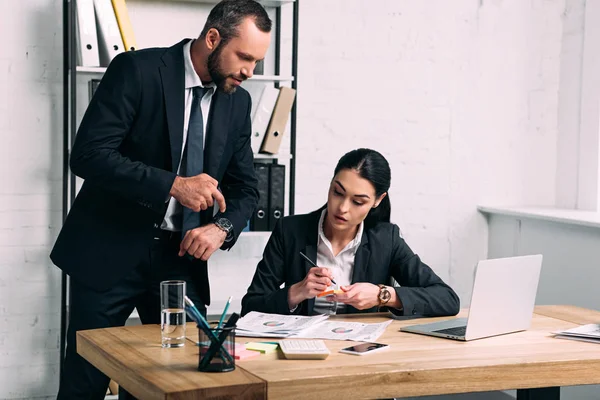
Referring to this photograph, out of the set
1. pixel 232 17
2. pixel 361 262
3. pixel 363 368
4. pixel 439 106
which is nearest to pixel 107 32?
pixel 232 17

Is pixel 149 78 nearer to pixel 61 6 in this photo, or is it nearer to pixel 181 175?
pixel 181 175

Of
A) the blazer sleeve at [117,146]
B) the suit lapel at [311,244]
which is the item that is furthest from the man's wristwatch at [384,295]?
the blazer sleeve at [117,146]

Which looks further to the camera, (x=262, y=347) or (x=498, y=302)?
(x=498, y=302)

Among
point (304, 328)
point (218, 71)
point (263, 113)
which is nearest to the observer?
point (304, 328)

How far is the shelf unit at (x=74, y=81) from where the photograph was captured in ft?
10.6

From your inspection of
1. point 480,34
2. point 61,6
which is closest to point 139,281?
point 61,6

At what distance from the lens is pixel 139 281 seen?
246 centimetres

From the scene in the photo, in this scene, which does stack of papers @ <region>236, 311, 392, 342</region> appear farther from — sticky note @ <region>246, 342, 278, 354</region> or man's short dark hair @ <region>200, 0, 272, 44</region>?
man's short dark hair @ <region>200, 0, 272, 44</region>

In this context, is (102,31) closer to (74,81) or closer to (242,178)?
(74,81)

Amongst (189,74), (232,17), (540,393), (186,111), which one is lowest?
(540,393)

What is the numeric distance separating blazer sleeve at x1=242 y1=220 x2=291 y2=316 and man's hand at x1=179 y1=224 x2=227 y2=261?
16 centimetres

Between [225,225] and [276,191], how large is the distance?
105 centimetres

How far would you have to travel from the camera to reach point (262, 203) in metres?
3.51

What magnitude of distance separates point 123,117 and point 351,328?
0.87 meters
